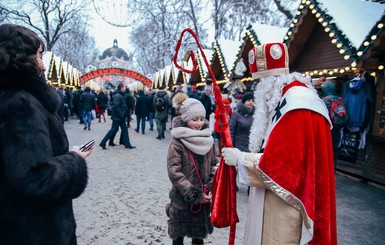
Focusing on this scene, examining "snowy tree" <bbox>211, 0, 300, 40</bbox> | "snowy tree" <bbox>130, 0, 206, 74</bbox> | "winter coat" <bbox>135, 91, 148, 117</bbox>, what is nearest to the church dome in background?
"snowy tree" <bbox>130, 0, 206, 74</bbox>

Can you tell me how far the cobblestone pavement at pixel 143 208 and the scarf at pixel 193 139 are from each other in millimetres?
1491

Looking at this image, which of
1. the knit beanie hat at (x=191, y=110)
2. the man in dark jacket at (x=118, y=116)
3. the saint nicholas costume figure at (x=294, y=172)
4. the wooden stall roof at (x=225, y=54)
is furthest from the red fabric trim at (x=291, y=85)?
the wooden stall roof at (x=225, y=54)

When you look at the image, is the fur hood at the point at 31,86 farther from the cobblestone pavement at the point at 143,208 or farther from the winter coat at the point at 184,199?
the cobblestone pavement at the point at 143,208

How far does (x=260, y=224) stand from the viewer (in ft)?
6.68

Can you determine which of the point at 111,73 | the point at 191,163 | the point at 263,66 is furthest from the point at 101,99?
the point at 111,73

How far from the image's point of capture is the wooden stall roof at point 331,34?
5648mm

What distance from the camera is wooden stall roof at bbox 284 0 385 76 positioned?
222 inches

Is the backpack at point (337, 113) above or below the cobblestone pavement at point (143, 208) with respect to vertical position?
above

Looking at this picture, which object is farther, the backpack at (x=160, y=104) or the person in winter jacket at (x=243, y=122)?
the backpack at (x=160, y=104)

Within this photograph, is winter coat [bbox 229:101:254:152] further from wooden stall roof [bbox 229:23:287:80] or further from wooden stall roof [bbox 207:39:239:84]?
wooden stall roof [bbox 207:39:239:84]

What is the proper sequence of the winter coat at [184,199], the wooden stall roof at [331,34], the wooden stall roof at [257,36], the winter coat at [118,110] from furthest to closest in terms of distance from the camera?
the winter coat at [118,110]
the wooden stall roof at [257,36]
the wooden stall roof at [331,34]
the winter coat at [184,199]

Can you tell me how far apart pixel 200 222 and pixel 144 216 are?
1.79 meters

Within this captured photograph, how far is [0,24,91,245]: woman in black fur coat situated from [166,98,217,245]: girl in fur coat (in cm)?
112

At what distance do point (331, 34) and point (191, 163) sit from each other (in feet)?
16.6
